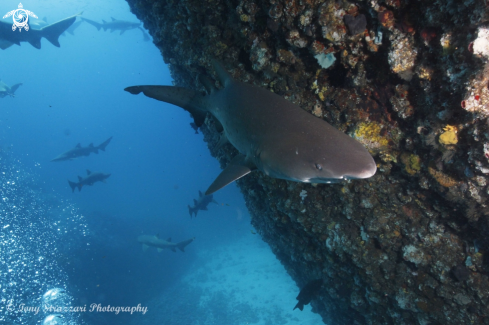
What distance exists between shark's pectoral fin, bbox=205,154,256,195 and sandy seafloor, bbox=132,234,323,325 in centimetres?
1966

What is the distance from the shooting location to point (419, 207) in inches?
136

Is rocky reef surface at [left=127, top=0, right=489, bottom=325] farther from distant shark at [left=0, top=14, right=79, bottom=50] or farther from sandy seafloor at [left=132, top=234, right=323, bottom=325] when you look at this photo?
sandy seafloor at [left=132, top=234, right=323, bottom=325]

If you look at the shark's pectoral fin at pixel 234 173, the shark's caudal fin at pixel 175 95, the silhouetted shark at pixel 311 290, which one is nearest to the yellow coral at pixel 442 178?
the shark's pectoral fin at pixel 234 173

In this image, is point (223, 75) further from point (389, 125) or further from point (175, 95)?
point (389, 125)

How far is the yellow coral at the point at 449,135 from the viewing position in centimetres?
240

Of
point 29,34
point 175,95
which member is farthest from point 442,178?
point 29,34

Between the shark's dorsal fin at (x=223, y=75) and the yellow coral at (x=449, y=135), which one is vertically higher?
the shark's dorsal fin at (x=223, y=75)

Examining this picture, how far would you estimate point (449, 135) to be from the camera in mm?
2436

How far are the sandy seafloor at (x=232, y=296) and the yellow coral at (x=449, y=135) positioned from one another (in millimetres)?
20333

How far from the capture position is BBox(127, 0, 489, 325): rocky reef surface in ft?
7.57

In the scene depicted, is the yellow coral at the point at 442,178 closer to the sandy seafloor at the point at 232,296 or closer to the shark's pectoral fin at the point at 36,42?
the sandy seafloor at the point at 232,296

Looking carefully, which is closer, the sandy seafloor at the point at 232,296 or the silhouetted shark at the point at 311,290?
the silhouetted shark at the point at 311,290

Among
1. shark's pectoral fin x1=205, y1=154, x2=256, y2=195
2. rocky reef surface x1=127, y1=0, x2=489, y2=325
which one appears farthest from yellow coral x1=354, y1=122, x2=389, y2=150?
shark's pectoral fin x1=205, y1=154, x2=256, y2=195

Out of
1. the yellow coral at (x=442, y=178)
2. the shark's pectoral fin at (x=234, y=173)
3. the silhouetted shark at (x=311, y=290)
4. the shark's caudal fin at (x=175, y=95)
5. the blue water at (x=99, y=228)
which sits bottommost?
the silhouetted shark at (x=311, y=290)
